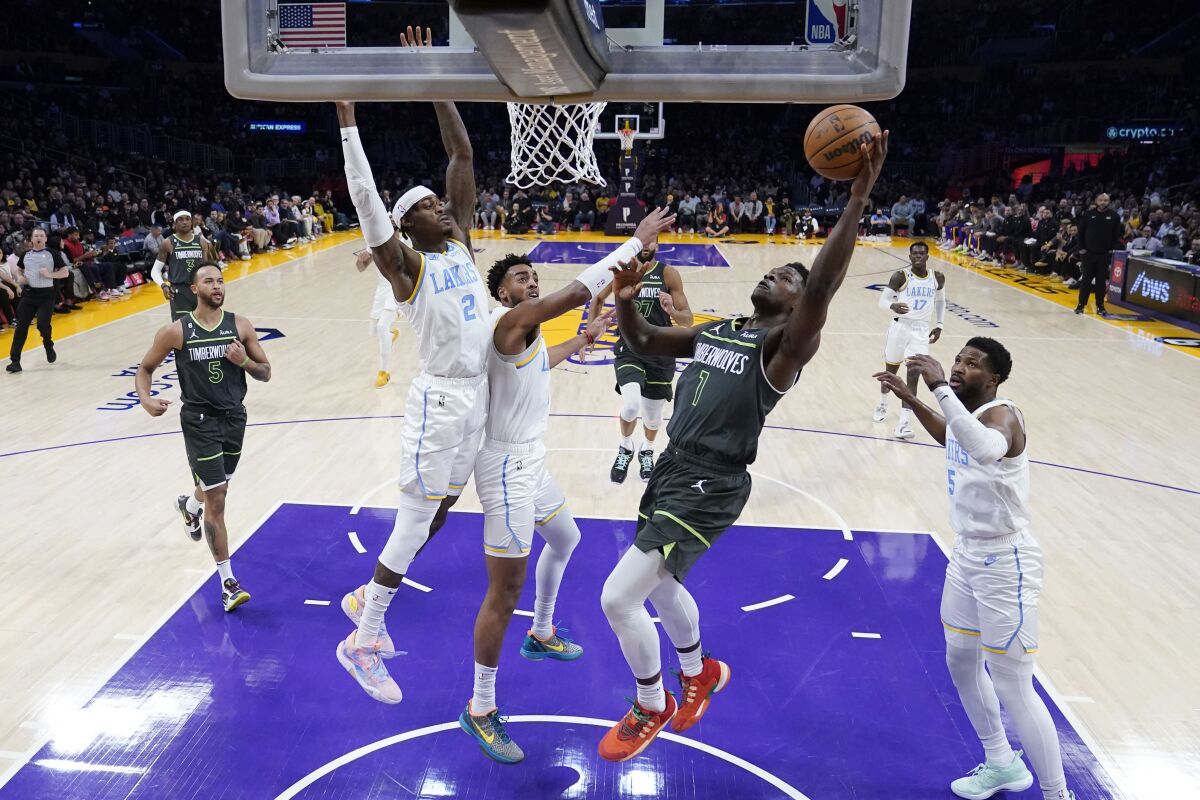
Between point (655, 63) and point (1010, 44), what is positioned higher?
point (1010, 44)

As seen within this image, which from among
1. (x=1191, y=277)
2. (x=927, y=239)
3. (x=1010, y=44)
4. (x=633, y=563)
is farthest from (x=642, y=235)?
(x=1010, y=44)

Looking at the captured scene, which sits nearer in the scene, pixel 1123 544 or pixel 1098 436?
pixel 1123 544

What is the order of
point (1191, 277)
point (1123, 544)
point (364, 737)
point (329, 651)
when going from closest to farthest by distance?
point (364, 737) → point (329, 651) → point (1123, 544) → point (1191, 277)

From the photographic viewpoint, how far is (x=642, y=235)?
3982mm

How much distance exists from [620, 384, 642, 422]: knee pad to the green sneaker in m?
4.09

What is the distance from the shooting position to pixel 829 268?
11.5ft

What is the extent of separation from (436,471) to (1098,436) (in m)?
7.14

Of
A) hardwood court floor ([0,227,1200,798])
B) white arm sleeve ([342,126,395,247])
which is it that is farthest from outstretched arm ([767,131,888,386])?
hardwood court floor ([0,227,1200,798])

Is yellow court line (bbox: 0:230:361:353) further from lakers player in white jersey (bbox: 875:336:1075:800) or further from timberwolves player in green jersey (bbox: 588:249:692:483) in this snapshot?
lakers player in white jersey (bbox: 875:336:1075:800)

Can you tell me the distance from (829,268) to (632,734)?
6.76ft

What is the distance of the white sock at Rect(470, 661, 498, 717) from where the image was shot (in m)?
4.18

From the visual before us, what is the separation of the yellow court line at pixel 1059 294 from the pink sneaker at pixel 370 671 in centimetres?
1206

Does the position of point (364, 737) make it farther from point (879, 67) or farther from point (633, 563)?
point (879, 67)

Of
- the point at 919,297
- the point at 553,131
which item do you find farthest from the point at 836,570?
the point at 553,131
